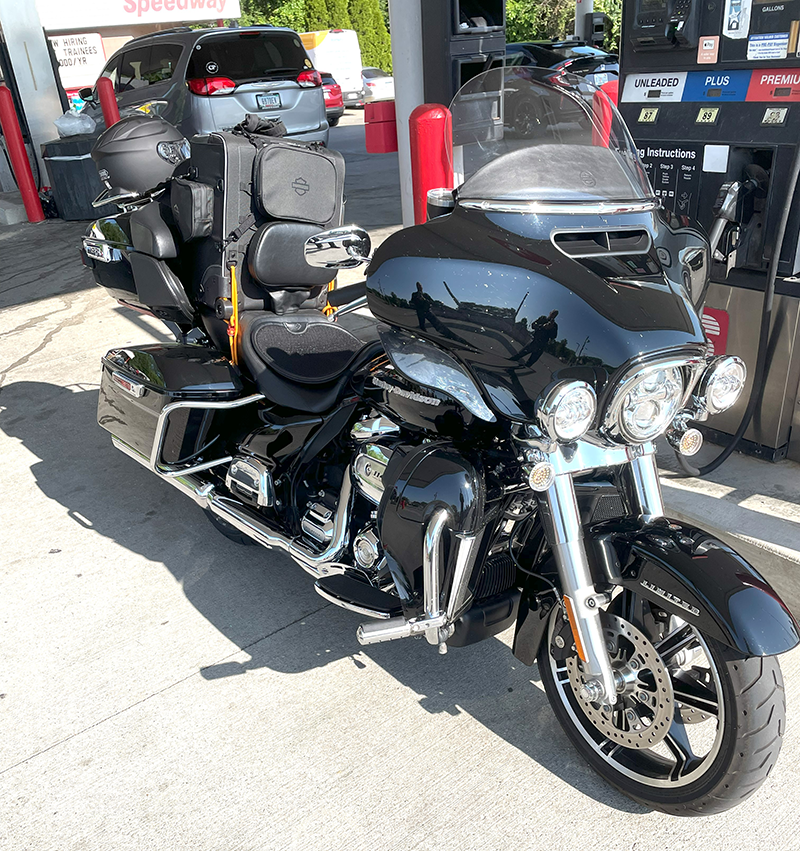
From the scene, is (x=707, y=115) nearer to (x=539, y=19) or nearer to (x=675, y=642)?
(x=675, y=642)

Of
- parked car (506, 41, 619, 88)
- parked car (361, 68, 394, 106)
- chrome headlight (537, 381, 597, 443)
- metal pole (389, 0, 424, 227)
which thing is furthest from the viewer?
parked car (361, 68, 394, 106)

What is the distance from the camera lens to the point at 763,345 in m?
3.22

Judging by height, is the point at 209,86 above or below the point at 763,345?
above

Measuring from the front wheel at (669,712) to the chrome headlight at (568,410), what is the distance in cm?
56

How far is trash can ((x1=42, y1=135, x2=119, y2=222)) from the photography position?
9344mm

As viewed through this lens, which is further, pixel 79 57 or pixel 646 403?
pixel 79 57

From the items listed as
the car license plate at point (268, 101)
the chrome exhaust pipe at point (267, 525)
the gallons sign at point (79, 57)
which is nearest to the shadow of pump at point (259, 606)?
the chrome exhaust pipe at point (267, 525)

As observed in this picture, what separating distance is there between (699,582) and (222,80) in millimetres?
9032

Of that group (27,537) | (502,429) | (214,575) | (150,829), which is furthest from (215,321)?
(150,829)

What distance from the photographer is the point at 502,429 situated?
2100mm

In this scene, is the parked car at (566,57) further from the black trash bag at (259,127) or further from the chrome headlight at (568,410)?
the chrome headlight at (568,410)

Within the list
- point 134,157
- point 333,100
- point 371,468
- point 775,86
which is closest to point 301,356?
point 371,468

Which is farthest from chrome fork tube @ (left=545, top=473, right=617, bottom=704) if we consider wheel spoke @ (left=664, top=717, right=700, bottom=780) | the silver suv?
the silver suv

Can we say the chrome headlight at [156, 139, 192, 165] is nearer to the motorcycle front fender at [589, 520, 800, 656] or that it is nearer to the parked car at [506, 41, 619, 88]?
the motorcycle front fender at [589, 520, 800, 656]
